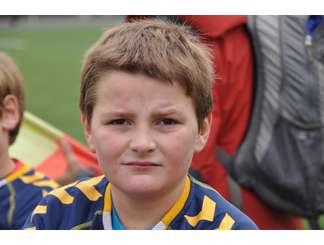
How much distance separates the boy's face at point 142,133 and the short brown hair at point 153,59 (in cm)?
2

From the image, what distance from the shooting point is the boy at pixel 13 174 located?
1.98m

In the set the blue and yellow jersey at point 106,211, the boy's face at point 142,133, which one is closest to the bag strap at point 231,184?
the blue and yellow jersey at point 106,211

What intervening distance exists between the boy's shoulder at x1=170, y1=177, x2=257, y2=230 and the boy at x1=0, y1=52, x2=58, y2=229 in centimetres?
77

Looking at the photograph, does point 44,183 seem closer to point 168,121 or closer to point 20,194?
point 20,194

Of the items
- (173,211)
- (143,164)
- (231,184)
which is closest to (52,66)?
(231,184)

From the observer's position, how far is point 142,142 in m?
1.18

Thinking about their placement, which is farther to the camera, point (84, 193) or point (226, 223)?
point (84, 193)

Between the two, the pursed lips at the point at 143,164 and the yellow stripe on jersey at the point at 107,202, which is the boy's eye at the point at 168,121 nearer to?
the pursed lips at the point at 143,164

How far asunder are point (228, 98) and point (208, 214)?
103cm

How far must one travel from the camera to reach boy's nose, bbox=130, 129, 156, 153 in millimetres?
1184

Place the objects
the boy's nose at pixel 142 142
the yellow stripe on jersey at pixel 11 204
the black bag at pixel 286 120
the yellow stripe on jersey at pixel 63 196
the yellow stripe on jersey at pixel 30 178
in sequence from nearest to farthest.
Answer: the boy's nose at pixel 142 142 → the yellow stripe on jersey at pixel 63 196 → the yellow stripe on jersey at pixel 11 204 → the yellow stripe on jersey at pixel 30 178 → the black bag at pixel 286 120

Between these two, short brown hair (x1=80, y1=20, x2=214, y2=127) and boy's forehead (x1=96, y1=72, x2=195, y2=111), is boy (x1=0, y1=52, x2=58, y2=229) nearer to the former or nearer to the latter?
short brown hair (x1=80, y1=20, x2=214, y2=127)
